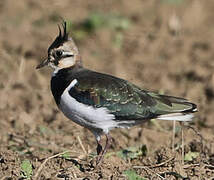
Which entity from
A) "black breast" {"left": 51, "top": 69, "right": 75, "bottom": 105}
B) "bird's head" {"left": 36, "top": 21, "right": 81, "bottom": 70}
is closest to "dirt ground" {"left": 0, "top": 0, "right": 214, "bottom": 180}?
"black breast" {"left": 51, "top": 69, "right": 75, "bottom": 105}

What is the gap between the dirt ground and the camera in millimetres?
6609

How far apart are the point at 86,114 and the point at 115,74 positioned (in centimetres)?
435

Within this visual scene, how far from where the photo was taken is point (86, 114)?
6.57m

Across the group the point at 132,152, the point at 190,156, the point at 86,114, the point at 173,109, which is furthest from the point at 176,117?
the point at 86,114

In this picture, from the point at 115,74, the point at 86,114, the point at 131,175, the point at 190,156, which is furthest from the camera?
the point at 115,74

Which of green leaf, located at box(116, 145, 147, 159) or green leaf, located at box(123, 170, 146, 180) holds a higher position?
green leaf, located at box(116, 145, 147, 159)

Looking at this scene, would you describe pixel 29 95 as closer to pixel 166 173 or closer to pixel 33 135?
pixel 33 135

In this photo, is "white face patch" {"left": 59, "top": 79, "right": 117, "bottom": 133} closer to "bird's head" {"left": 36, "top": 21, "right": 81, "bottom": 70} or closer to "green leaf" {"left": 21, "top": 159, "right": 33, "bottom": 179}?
"bird's head" {"left": 36, "top": 21, "right": 81, "bottom": 70}

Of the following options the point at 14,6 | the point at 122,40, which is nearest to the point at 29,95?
the point at 122,40

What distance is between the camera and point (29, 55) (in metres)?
11.6

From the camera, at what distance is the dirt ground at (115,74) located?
6.61 metres

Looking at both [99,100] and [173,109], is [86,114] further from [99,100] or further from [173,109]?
[173,109]

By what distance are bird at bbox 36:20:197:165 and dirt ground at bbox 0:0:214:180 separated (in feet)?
1.11

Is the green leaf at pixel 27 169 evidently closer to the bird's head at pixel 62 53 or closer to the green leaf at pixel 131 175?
the green leaf at pixel 131 175
